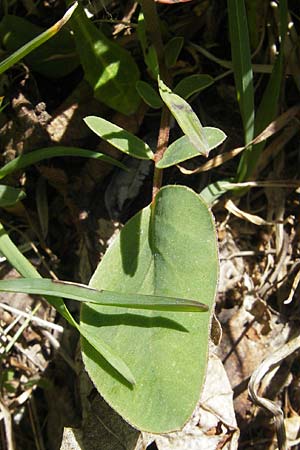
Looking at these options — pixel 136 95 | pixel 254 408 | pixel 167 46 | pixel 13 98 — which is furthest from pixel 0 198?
pixel 254 408

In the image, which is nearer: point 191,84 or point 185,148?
point 185,148

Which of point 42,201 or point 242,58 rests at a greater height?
point 242,58

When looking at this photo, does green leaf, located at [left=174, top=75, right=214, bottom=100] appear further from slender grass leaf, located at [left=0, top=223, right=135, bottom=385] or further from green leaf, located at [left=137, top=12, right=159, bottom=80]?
slender grass leaf, located at [left=0, top=223, right=135, bottom=385]

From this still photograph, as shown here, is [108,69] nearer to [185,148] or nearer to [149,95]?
[149,95]

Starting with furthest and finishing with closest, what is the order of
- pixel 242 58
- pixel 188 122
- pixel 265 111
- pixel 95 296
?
pixel 265 111 < pixel 242 58 < pixel 95 296 < pixel 188 122

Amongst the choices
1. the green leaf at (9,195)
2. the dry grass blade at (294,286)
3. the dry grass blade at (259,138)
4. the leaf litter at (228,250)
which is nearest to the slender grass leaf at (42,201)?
the leaf litter at (228,250)

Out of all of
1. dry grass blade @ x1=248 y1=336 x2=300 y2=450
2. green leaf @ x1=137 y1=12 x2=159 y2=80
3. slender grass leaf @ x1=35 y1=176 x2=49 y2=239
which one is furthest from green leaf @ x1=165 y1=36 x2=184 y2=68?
dry grass blade @ x1=248 y1=336 x2=300 y2=450

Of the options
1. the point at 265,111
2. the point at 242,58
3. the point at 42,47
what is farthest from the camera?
the point at 42,47

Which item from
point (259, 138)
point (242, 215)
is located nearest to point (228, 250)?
point (242, 215)
